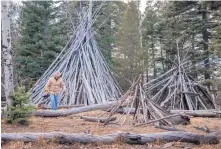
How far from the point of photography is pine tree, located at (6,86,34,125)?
7863 mm

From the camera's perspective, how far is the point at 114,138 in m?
6.16

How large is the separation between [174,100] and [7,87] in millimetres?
6485

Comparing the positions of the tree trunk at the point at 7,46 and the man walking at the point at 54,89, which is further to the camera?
the man walking at the point at 54,89

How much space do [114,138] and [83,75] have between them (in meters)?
8.35

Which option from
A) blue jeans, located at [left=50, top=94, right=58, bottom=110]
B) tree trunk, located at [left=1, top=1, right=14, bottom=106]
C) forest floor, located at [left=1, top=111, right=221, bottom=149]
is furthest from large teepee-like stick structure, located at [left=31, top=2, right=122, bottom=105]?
tree trunk, located at [left=1, top=1, right=14, bottom=106]

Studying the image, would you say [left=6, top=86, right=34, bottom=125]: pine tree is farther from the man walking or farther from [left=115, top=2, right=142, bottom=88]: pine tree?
[left=115, top=2, right=142, bottom=88]: pine tree

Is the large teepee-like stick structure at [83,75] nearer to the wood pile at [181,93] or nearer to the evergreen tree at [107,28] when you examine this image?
the wood pile at [181,93]

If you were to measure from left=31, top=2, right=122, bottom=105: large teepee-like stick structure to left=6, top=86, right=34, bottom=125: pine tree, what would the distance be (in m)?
5.39

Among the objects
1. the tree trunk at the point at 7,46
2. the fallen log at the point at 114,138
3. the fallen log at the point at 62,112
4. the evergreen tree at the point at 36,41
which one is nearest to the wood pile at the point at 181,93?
the fallen log at the point at 62,112

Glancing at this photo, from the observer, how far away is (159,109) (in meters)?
8.72

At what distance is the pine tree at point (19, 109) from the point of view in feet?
25.8

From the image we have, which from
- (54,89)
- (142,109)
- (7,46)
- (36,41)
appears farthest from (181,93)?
(36,41)

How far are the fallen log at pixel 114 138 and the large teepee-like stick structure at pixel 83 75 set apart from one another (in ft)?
23.3

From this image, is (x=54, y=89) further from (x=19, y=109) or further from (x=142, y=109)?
(x=142, y=109)
